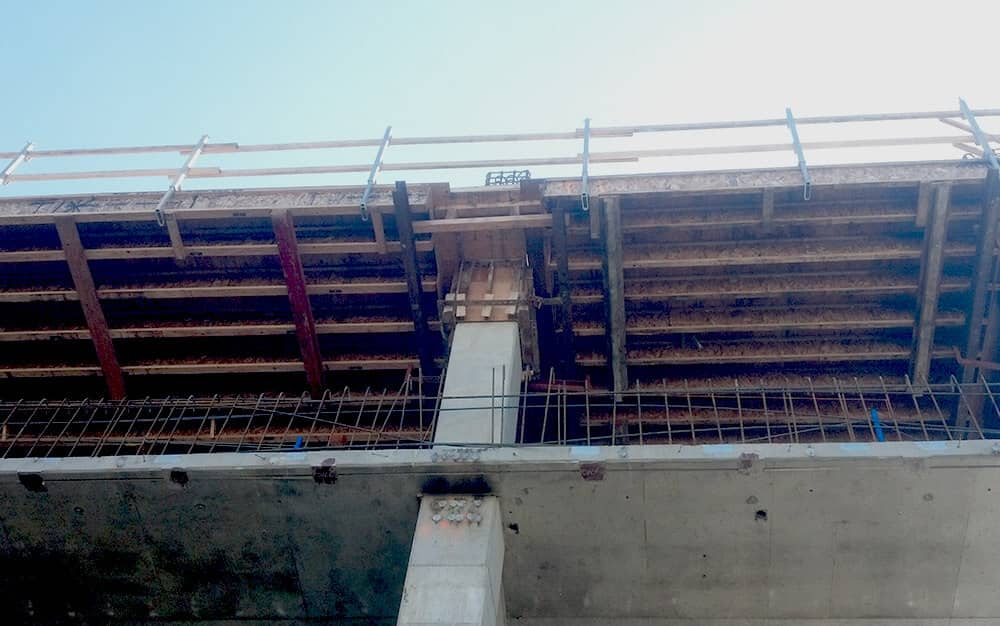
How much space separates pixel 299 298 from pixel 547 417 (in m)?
3.75

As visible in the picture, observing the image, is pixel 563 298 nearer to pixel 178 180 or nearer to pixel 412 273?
pixel 412 273

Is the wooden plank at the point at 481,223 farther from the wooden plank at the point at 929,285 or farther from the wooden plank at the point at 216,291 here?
the wooden plank at the point at 929,285

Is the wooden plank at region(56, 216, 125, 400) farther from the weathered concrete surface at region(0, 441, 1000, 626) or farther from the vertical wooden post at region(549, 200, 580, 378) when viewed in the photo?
the vertical wooden post at region(549, 200, 580, 378)

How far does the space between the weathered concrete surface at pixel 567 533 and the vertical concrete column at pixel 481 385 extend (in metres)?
1.09

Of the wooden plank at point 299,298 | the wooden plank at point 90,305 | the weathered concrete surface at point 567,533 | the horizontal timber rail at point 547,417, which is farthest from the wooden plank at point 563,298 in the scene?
the wooden plank at point 90,305

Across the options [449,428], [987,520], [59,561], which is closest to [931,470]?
[987,520]

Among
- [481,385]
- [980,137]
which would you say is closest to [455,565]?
[481,385]

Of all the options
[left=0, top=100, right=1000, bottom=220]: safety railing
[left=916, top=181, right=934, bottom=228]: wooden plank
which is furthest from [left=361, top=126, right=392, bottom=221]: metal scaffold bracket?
[left=916, top=181, right=934, bottom=228]: wooden plank

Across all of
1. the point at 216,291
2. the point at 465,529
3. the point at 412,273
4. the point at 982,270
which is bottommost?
the point at 465,529

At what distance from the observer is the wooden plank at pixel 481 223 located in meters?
11.0

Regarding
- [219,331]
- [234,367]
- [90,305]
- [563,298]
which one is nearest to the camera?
[563,298]

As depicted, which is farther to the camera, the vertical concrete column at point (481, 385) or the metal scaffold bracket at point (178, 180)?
the metal scaffold bracket at point (178, 180)

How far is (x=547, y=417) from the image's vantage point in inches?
481

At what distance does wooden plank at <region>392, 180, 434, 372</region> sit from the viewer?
35.5 feet
